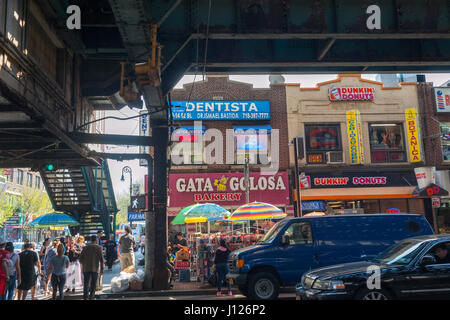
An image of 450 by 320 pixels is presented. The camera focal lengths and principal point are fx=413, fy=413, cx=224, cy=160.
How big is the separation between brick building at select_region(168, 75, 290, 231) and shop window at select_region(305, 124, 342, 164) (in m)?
1.64

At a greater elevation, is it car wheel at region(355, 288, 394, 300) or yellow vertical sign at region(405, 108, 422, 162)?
yellow vertical sign at region(405, 108, 422, 162)

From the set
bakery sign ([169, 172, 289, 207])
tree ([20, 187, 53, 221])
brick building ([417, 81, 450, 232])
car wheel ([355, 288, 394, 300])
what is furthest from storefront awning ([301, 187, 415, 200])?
tree ([20, 187, 53, 221])

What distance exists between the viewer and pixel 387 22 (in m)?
11.6

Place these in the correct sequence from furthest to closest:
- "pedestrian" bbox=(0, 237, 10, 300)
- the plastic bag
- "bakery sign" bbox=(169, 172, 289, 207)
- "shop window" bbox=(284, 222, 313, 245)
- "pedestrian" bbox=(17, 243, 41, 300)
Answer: "bakery sign" bbox=(169, 172, 289, 207), the plastic bag, "shop window" bbox=(284, 222, 313, 245), "pedestrian" bbox=(17, 243, 41, 300), "pedestrian" bbox=(0, 237, 10, 300)

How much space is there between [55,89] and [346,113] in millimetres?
19635

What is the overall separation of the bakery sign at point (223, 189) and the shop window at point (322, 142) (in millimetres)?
2691

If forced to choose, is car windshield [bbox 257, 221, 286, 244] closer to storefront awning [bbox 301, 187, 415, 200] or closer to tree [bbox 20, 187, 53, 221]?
storefront awning [bbox 301, 187, 415, 200]

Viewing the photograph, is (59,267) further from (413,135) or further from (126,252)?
(413,135)

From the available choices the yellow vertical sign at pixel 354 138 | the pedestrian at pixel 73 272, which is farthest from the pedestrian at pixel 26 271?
the yellow vertical sign at pixel 354 138

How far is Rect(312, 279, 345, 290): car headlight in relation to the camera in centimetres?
776

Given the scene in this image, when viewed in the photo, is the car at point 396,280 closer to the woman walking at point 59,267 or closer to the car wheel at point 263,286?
the car wheel at point 263,286

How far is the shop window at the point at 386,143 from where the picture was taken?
26752mm

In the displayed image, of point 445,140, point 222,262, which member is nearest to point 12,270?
point 222,262
